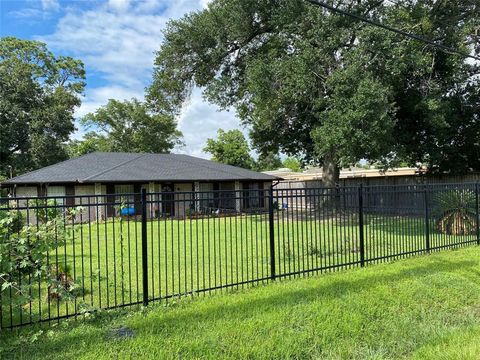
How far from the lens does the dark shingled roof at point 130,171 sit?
71.6 ft

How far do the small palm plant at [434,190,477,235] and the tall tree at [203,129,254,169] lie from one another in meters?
42.7

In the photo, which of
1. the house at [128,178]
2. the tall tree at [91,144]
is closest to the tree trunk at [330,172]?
the house at [128,178]

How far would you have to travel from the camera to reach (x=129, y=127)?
39.9m

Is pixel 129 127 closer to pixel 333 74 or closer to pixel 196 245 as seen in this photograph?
pixel 333 74

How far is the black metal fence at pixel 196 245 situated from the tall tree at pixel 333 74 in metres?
4.51

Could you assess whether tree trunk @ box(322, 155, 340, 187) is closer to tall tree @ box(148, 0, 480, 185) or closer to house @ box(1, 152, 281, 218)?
tall tree @ box(148, 0, 480, 185)

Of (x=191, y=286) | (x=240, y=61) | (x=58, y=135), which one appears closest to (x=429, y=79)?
(x=240, y=61)

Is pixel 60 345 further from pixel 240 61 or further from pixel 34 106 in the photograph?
pixel 34 106

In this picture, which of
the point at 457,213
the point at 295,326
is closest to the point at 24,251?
the point at 295,326

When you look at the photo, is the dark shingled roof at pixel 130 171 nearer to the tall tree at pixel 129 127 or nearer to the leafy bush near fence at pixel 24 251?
the tall tree at pixel 129 127

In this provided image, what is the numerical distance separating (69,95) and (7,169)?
829 centimetres

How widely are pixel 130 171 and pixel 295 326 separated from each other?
20241 millimetres

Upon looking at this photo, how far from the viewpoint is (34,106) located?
31.8m

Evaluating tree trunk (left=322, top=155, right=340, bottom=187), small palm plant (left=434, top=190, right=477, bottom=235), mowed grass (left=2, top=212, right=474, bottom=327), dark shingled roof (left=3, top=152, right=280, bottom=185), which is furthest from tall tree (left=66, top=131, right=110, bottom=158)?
small palm plant (left=434, top=190, right=477, bottom=235)
